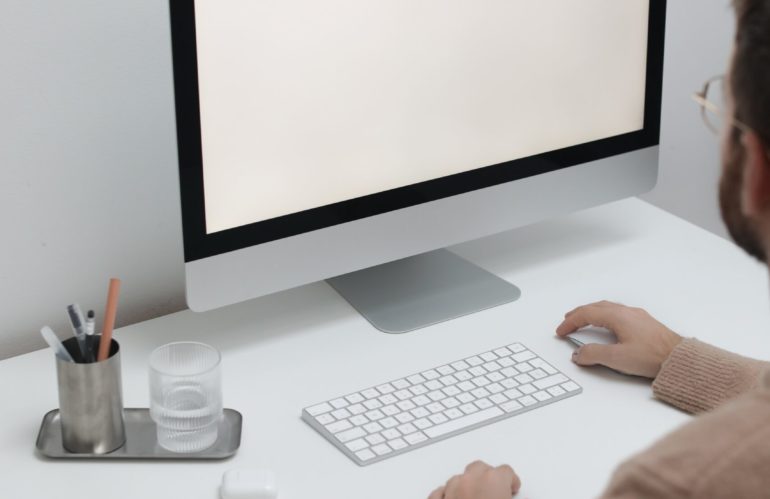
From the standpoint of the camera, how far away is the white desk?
1.02 m

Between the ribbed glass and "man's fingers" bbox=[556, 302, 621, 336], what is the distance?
42cm

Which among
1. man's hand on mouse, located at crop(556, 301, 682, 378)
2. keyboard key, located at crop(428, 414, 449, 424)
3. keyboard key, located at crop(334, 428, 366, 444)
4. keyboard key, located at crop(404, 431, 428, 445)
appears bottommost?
keyboard key, located at crop(404, 431, 428, 445)

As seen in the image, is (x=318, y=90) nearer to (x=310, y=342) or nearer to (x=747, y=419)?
(x=310, y=342)

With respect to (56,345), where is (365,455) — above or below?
below

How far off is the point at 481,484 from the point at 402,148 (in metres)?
0.42

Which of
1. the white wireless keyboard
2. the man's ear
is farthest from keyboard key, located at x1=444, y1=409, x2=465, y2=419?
the man's ear

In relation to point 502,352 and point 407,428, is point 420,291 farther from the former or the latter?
point 407,428

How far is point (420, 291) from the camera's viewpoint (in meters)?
1.35

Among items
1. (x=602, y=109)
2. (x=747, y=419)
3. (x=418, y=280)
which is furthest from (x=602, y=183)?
(x=747, y=419)

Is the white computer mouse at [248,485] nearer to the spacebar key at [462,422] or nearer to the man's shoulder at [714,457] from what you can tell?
the spacebar key at [462,422]

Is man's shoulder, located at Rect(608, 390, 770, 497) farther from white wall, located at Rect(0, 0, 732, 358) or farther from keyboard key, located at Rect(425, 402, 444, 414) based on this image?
white wall, located at Rect(0, 0, 732, 358)

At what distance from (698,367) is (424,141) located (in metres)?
0.39

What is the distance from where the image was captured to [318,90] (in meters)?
1.14

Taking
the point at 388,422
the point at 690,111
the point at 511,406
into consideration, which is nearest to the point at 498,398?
the point at 511,406
